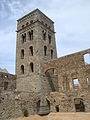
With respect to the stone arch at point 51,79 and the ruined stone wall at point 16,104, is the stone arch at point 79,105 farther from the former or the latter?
the ruined stone wall at point 16,104

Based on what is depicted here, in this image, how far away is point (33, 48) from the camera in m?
21.8

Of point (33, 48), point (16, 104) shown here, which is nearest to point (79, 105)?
point (16, 104)

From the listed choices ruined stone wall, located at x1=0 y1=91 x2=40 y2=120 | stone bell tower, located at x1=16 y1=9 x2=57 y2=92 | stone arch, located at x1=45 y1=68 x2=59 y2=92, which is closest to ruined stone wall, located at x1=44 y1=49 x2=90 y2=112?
stone arch, located at x1=45 y1=68 x2=59 y2=92

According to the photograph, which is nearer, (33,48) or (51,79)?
(33,48)

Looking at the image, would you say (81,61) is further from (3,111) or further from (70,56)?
(3,111)

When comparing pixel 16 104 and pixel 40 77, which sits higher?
pixel 40 77

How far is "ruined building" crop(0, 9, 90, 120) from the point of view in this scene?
1595cm

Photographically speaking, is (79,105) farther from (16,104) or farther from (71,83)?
(16,104)

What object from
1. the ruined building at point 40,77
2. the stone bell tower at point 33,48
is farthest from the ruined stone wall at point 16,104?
the stone bell tower at point 33,48

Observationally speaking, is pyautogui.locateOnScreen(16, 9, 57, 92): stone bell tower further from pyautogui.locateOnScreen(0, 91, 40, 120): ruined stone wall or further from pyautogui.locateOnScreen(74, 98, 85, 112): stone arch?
pyautogui.locateOnScreen(74, 98, 85, 112): stone arch

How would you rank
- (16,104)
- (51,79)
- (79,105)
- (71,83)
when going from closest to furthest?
1. (16,104)
2. (71,83)
3. (79,105)
4. (51,79)

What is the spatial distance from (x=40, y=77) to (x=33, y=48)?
4.73 meters

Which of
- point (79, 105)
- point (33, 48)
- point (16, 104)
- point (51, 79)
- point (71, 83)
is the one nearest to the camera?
point (16, 104)

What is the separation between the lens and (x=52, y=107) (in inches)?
708
